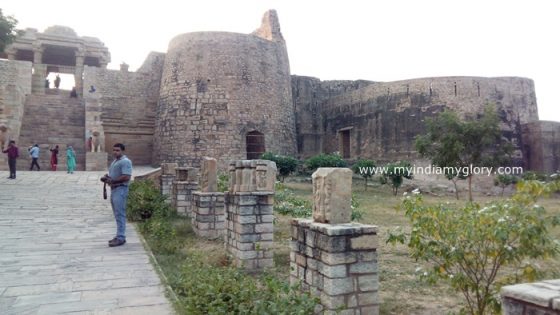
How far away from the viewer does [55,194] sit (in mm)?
11367

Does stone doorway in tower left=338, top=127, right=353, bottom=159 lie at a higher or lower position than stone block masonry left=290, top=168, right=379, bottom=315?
higher

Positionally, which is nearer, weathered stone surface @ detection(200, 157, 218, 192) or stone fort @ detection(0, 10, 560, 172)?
weathered stone surface @ detection(200, 157, 218, 192)

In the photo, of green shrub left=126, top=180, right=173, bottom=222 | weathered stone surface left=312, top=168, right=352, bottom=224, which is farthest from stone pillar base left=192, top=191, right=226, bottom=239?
weathered stone surface left=312, top=168, right=352, bottom=224

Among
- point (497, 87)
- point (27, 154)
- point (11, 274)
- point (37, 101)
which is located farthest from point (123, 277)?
point (37, 101)

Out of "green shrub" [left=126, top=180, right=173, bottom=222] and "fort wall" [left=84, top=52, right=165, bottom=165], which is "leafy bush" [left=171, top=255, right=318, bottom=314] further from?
"fort wall" [left=84, top=52, right=165, bottom=165]

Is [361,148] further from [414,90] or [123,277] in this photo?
[123,277]

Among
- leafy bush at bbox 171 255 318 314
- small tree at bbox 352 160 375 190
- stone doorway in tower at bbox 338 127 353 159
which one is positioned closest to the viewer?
leafy bush at bbox 171 255 318 314

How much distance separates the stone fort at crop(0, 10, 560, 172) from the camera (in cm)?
1889

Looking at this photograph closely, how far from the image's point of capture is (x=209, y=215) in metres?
7.72

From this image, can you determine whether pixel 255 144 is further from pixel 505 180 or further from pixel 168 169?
pixel 505 180

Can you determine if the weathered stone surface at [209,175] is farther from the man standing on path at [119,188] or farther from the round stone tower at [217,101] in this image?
the round stone tower at [217,101]

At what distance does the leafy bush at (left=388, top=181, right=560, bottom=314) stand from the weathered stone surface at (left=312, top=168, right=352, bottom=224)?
0.46 m

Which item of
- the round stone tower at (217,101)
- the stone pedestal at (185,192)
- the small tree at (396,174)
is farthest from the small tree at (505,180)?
the stone pedestal at (185,192)

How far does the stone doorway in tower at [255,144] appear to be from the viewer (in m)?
20.7
